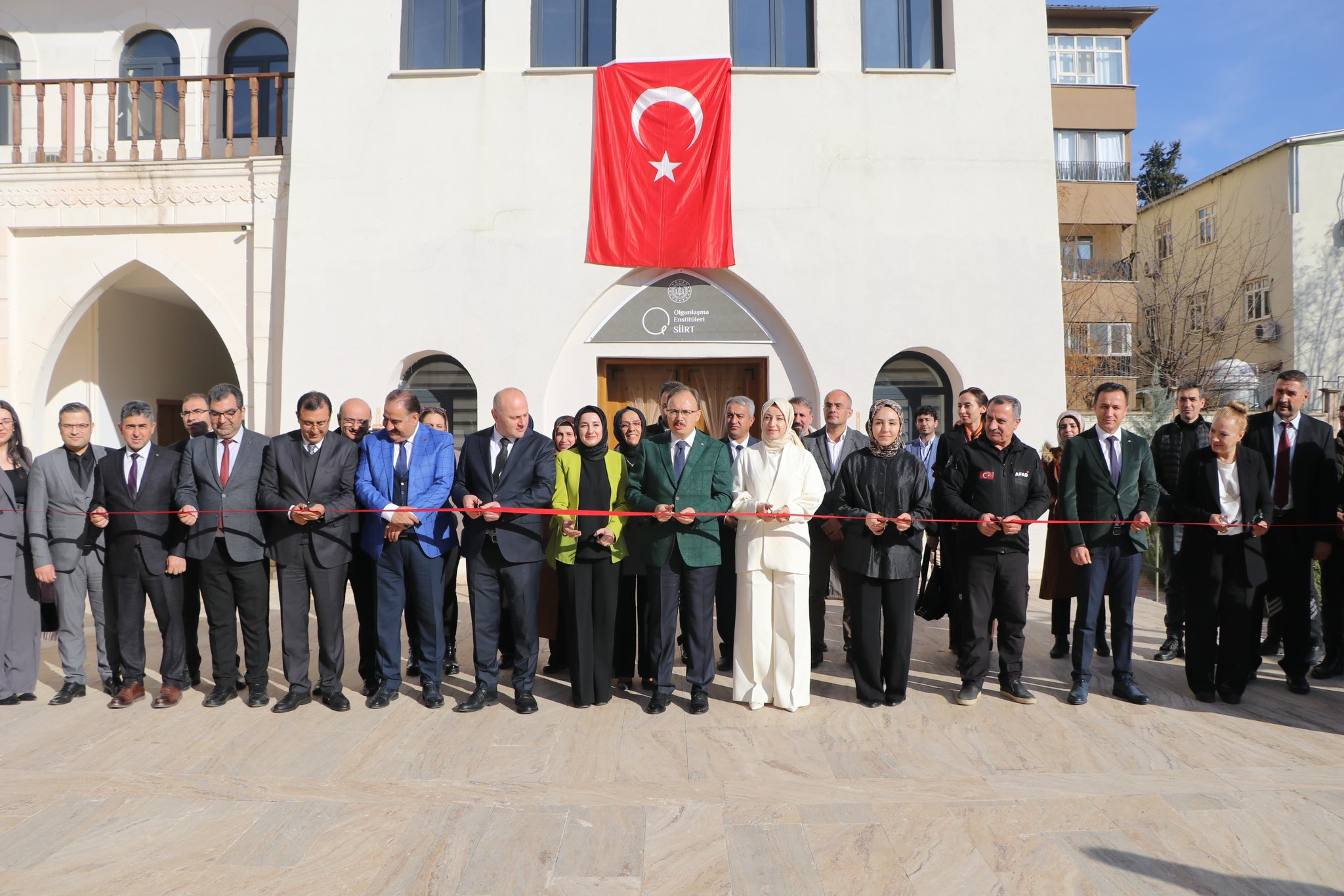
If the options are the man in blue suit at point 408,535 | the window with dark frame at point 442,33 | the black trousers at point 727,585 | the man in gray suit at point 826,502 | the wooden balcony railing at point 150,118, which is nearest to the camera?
the man in blue suit at point 408,535

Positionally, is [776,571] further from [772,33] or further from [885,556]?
[772,33]

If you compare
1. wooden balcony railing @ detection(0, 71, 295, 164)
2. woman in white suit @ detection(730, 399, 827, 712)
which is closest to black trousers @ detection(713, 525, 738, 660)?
woman in white suit @ detection(730, 399, 827, 712)

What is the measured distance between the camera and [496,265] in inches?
412

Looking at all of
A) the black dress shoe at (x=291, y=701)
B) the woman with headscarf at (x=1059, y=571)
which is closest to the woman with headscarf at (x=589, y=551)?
the black dress shoe at (x=291, y=701)

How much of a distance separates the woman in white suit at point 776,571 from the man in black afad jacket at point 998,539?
3.36 ft

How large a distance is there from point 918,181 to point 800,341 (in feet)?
7.48

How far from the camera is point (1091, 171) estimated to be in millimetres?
25172

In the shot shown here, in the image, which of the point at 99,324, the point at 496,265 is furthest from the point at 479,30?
the point at 99,324

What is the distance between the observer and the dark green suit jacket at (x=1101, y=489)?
5.84 meters

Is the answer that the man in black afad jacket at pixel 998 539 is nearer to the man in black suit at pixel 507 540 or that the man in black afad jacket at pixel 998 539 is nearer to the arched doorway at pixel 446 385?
the man in black suit at pixel 507 540

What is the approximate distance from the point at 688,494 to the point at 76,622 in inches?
166

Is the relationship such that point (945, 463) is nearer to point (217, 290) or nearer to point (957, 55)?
point (957, 55)

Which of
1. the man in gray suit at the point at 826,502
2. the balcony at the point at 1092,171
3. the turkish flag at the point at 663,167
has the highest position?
the balcony at the point at 1092,171

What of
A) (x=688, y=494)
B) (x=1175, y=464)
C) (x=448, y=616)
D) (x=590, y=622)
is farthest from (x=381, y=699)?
(x=1175, y=464)
